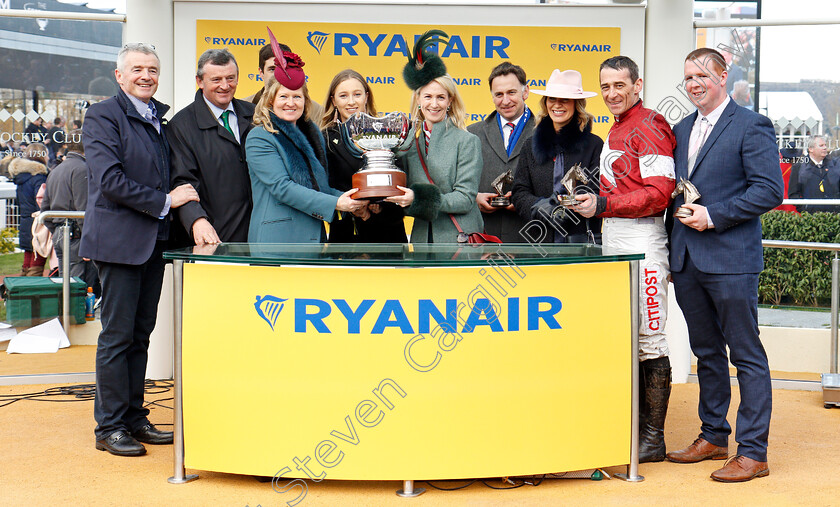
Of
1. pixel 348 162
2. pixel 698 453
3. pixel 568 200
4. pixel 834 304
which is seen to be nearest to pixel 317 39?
pixel 348 162

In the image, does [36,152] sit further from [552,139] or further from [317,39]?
[552,139]

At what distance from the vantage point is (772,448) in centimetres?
447

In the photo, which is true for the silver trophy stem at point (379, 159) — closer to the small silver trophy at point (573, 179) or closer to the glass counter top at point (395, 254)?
the glass counter top at point (395, 254)

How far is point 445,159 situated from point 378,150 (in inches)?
20.7

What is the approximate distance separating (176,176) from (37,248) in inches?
96.3

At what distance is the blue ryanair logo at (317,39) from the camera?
6070 millimetres

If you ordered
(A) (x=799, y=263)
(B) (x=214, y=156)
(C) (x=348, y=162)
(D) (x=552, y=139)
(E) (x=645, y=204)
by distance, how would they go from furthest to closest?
(A) (x=799, y=263)
(C) (x=348, y=162)
(D) (x=552, y=139)
(B) (x=214, y=156)
(E) (x=645, y=204)

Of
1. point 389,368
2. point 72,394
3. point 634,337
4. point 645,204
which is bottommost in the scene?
point 72,394

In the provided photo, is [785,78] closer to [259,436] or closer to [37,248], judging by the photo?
[259,436]

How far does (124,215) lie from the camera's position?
167 inches

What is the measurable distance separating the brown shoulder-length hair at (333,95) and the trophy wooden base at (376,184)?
0.76m

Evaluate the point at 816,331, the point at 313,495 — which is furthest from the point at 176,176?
the point at 816,331

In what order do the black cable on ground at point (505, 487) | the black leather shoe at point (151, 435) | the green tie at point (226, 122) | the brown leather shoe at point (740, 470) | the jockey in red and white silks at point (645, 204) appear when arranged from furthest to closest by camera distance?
the green tie at point (226, 122) → the black leather shoe at point (151, 435) → the jockey in red and white silks at point (645, 204) → the brown leather shoe at point (740, 470) → the black cable on ground at point (505, 487)

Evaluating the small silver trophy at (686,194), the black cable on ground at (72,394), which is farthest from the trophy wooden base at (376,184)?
the black cable on ground at (72,394)
